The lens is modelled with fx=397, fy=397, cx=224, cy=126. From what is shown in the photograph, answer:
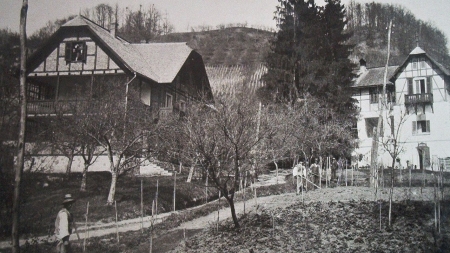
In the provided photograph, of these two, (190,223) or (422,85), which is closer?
(190,223)

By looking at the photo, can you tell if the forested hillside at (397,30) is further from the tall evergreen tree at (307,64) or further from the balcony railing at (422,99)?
the tall evergreen tree at (307,64)

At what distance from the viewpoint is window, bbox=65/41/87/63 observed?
18797 millimetres

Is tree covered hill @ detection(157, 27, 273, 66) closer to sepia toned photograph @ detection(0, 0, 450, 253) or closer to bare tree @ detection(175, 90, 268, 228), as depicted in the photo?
sepia toned photograph @ detection(0, 0, 450, 253)

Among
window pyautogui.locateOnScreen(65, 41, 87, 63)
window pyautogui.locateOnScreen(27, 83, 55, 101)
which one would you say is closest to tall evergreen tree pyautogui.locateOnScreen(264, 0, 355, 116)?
window pyautogui.locateOnScreen(65, 41, 87, 63)

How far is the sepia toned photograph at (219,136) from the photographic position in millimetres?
9414

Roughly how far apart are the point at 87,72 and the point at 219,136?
9152 mm

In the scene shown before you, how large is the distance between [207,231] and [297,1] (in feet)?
58.0

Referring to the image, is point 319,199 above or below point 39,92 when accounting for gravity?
below

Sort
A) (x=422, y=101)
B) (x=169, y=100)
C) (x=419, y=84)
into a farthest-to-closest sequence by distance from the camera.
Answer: (x=169, y=100) → (x=419, y=84) → (x=422, y=101)

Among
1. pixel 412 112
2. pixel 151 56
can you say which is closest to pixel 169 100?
pixel 151 56

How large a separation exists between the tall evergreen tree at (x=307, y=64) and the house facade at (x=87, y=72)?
5.86m

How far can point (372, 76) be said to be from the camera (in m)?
32.1

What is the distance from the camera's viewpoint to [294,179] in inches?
808

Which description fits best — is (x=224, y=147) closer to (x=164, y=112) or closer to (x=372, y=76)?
(x=164, y=112)
